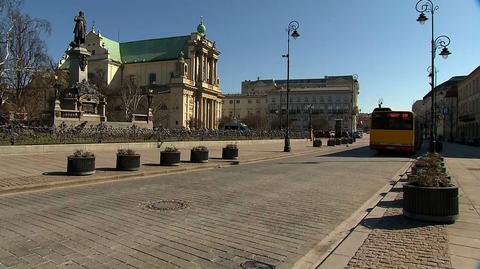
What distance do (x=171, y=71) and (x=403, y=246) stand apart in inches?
4198

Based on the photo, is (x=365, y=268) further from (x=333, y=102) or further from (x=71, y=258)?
(x=333, y=102)

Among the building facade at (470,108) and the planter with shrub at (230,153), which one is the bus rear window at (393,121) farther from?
the building facade at (470,108)

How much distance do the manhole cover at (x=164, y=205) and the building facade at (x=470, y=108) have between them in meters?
60.0

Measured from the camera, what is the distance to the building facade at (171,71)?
333ft

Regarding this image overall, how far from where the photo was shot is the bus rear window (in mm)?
31094

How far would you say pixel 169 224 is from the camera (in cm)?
762

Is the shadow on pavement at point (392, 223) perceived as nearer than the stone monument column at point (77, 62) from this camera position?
Yes

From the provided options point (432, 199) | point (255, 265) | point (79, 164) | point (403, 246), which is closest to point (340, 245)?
point (403, 246)

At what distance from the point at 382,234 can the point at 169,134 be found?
101 ft

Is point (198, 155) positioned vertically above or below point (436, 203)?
above

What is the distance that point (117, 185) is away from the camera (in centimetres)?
1283

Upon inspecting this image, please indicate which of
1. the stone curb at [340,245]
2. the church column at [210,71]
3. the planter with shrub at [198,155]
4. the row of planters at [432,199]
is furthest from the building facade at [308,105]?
the row of planters at [432,199]

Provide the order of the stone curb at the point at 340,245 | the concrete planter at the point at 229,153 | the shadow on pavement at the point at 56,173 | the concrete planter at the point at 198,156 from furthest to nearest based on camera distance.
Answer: the concrete planter at the point at 229,153 → the concrete planter at the point at 198,156 → the shadow on pavement at the point at 56,173 → the stone curb at the point at 340,245

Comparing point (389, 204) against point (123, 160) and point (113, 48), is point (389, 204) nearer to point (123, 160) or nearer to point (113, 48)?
point (123, 160)
